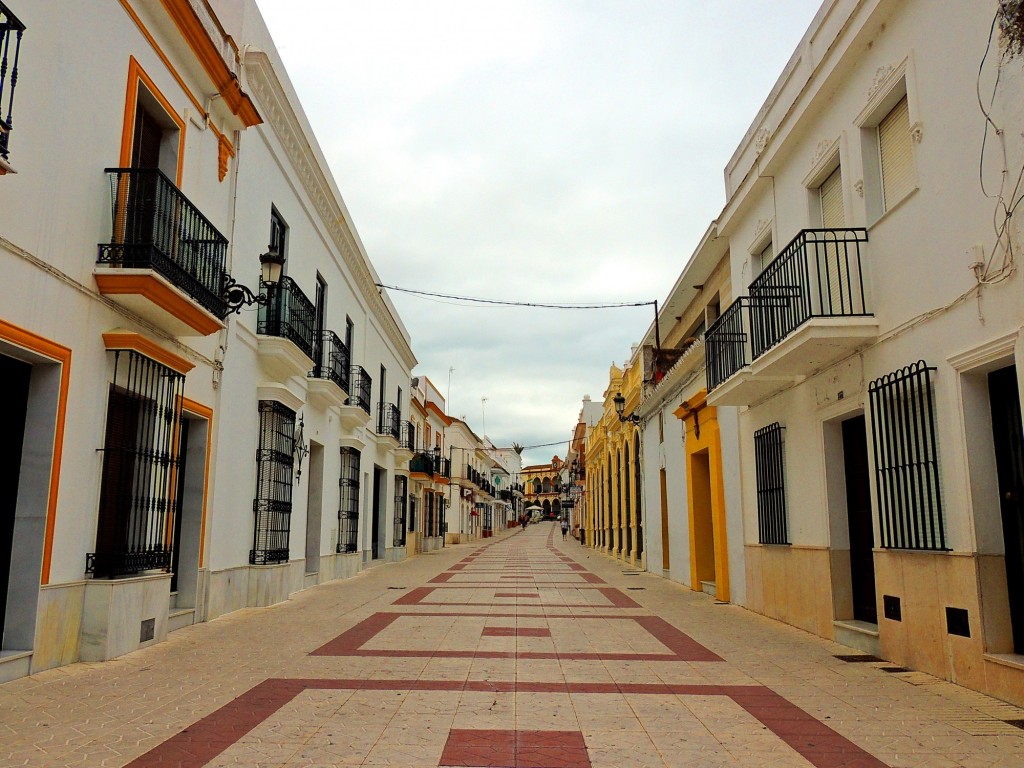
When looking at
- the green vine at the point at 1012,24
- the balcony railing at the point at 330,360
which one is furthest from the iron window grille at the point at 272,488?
the green vine at the point at 1012,24

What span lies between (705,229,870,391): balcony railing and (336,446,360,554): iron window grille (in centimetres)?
949

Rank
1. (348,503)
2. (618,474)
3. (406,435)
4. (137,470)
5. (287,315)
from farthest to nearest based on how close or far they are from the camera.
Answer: (618,474), (406,435), (348,503), (287,315), (137,470)

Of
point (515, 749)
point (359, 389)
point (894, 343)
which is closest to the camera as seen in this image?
point (515, 749)

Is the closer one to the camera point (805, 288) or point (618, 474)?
point (805, 288)

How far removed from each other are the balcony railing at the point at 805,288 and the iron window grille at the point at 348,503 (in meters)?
9.49

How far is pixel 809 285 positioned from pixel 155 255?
6.10 meters

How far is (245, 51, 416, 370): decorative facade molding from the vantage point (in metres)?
10.9

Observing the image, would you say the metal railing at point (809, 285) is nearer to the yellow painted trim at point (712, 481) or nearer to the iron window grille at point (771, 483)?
the iron window grille at point (771, 483)

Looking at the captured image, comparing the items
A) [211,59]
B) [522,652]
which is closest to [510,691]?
[522,652]

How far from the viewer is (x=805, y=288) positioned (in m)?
7.63

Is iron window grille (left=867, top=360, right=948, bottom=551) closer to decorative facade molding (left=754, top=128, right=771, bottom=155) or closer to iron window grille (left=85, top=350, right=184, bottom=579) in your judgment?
decorative facade molding (left=754, top=128, right=771, bottom=155)

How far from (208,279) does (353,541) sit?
9881 millimetres

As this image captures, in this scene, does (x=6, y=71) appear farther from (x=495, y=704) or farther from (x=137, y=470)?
(x=495, y=704)

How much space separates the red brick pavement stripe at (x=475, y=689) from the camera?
411 centimetres
